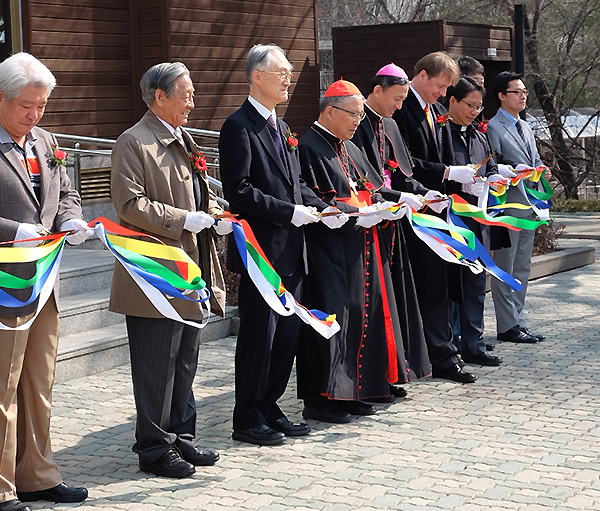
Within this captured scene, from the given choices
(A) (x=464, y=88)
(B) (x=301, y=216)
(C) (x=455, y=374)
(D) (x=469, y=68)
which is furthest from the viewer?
(D) (x=469, y=68)

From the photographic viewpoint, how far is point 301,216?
17.0ft

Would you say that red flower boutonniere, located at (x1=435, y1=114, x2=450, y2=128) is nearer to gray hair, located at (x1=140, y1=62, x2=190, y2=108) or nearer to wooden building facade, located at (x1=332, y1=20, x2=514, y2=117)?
gray hair, located at (x1=140, y1=62, x2=190, y2=108)

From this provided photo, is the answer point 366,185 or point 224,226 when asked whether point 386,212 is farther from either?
point 224,226

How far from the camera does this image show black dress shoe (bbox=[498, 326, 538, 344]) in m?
7.72

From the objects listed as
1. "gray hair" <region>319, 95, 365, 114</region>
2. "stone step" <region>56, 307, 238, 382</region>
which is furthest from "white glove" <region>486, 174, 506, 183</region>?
"stone step" <region>56, 307, 238, 382</region>

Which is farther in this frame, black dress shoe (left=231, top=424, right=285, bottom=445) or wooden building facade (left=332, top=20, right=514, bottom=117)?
wooden building facade (left=332, top=20, right=514, bottom=117)

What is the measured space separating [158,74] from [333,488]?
2.18 m

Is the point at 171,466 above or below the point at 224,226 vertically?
below

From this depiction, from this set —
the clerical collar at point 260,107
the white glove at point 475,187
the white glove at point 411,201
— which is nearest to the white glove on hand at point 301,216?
the clerical collar at point 260,107

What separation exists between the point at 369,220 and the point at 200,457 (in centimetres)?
178

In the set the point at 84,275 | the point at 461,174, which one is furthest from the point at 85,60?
the point at 461,174

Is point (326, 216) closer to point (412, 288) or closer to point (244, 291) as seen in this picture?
point (244, 291)

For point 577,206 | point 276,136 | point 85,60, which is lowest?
Answer: point 577,206

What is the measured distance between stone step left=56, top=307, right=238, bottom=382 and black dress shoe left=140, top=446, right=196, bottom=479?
85.2 inches
